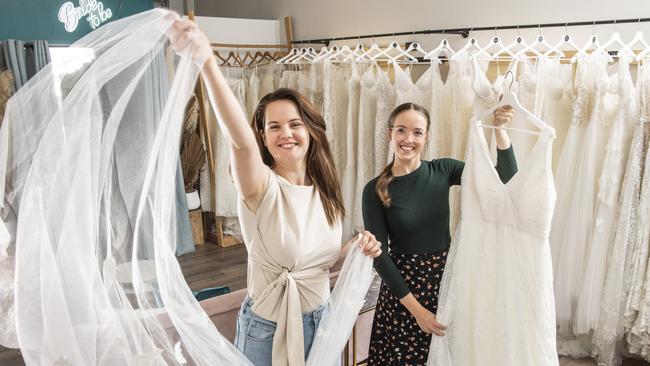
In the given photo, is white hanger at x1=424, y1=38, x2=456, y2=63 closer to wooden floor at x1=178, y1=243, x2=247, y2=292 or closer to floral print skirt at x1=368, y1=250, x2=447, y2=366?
floral print skirt at x1=368, y1=250, x2=447, y2=366

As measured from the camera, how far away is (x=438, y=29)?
3613mm

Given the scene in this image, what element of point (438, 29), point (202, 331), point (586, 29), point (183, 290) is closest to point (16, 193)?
Answer: point (183, 290)

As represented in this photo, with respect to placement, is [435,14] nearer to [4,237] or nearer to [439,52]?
[439,52]

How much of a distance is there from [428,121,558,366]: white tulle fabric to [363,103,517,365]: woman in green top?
0.11 meters

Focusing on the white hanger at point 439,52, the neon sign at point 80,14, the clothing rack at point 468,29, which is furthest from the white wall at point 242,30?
the white hanger at point 439,52

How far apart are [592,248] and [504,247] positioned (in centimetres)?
126

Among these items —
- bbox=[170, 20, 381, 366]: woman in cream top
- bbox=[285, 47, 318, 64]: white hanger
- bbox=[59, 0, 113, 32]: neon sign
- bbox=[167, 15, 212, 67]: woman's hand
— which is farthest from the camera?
bbox=[285, 47, 318, 64]: white hanger

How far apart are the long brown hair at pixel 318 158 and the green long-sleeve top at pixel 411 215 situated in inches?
8.4

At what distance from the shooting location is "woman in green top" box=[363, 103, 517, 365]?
65.2 inches

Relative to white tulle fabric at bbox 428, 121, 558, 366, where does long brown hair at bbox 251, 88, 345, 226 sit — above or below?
above

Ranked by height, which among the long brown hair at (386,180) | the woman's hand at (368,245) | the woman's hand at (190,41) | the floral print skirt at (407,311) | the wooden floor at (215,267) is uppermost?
the woman's hand at (190,41)

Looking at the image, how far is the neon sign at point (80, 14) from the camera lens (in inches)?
107

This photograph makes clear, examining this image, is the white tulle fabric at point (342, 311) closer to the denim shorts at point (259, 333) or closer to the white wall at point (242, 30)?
the denim shorts at point (259, 333)

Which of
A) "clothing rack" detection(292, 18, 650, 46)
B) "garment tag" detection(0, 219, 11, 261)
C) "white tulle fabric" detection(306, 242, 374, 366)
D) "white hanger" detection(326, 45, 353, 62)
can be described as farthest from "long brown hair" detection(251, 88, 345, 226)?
"white hanger" detection(326, 45, 353, 62)
